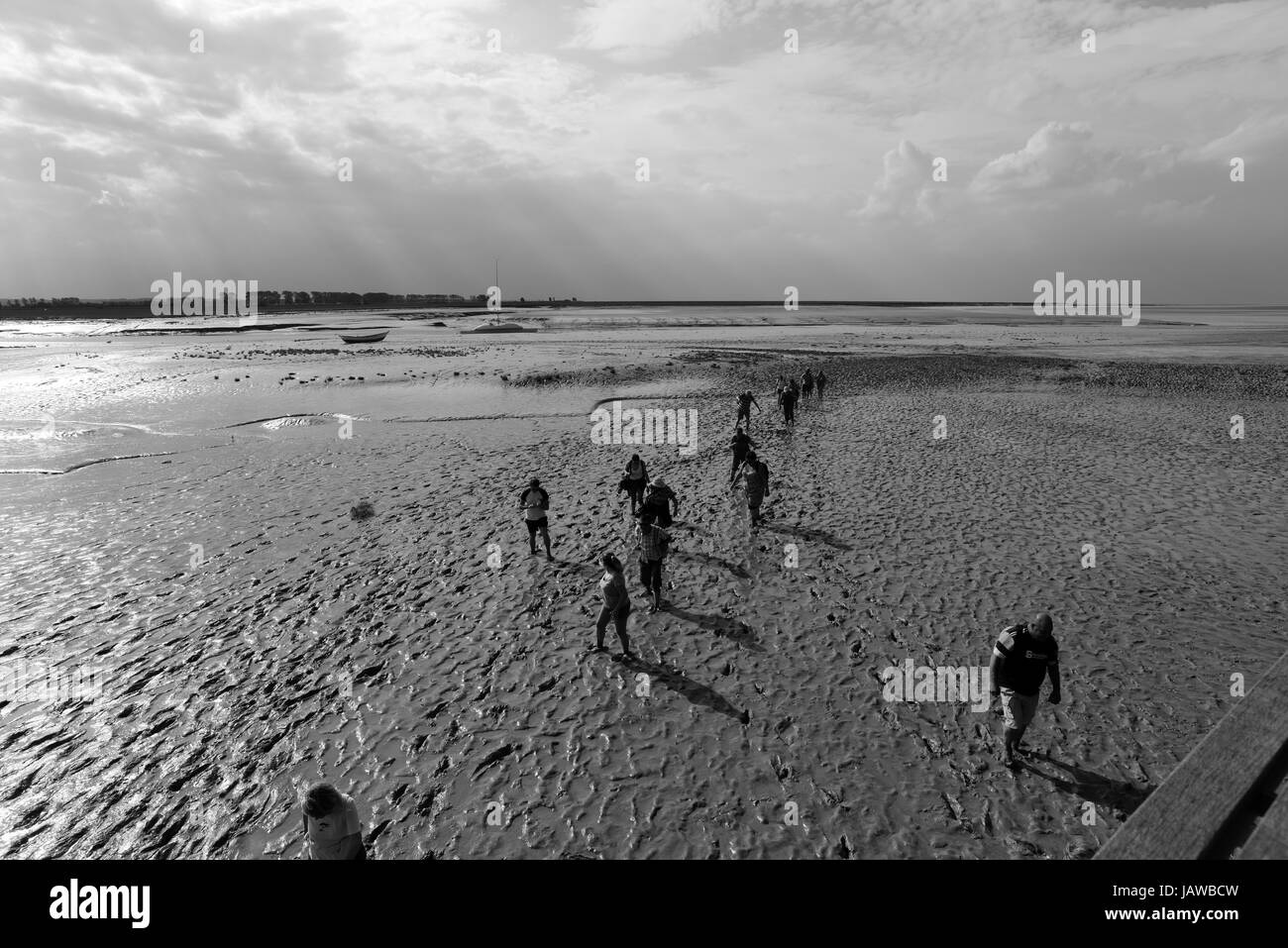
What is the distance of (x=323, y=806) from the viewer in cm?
468

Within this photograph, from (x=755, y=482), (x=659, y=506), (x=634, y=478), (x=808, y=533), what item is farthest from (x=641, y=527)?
(x=808, y=533)

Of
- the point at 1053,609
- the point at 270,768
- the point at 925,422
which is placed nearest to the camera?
the point at 270,768

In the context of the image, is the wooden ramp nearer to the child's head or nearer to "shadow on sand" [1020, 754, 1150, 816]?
"shadow on sand" [1020, 754, 1150, 816]

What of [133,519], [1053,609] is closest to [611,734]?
[1053,609]

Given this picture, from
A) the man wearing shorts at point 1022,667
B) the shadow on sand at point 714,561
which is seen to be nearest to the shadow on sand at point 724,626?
the shadow on sand at point 714,561

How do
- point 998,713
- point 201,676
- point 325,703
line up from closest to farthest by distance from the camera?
point 998,713 → point 325,703 → point 201,676

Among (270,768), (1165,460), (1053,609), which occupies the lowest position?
(270,768)

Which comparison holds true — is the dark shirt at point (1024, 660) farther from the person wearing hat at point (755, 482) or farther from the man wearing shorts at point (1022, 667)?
the person wearing hat at point (755, 482)

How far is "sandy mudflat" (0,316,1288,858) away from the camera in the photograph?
6.41 metres

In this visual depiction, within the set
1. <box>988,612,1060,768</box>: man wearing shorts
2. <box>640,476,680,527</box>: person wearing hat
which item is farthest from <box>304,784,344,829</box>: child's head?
<box>640,476,680,527</box>: person wearing hat

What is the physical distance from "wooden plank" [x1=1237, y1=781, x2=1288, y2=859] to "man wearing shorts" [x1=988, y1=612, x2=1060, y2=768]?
2462 millimetres
